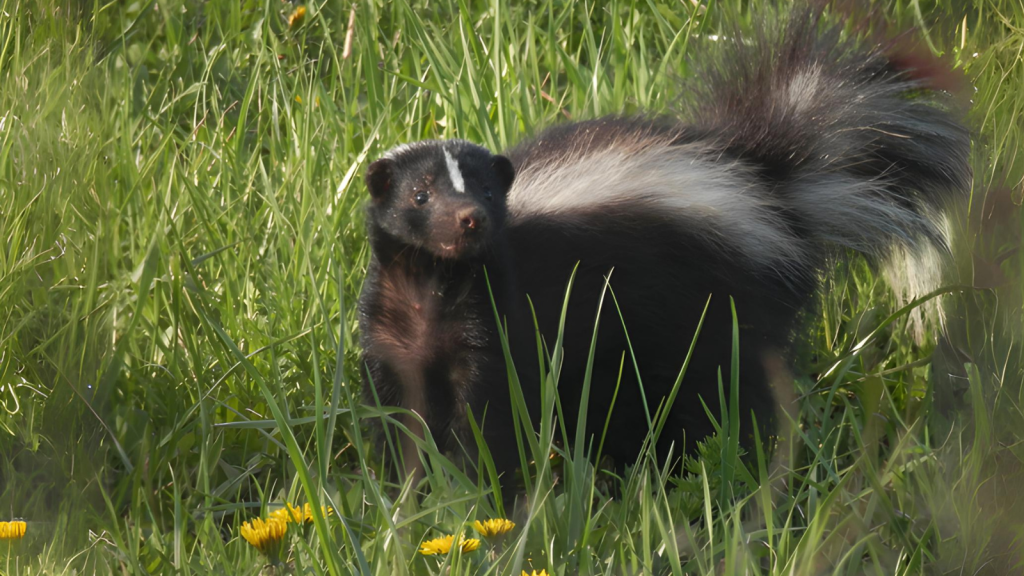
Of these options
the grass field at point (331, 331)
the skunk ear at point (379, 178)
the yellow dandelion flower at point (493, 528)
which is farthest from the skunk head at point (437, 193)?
the yellow dandelion flower at point (493, 528)

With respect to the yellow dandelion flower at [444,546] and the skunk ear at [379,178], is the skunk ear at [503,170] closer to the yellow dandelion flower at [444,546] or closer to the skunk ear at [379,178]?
the skunk ear at [379,178]

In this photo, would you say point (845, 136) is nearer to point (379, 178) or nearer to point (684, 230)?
point (684, 230)

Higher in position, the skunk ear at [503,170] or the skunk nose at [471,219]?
the skunk ear at [503,170]

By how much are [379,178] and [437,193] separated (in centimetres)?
22

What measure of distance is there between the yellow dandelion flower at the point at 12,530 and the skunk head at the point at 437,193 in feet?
5.22

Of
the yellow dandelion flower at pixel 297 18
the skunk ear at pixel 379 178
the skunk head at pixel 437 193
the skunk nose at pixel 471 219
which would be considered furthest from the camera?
the yellow dandelion flower at pixel 297 18

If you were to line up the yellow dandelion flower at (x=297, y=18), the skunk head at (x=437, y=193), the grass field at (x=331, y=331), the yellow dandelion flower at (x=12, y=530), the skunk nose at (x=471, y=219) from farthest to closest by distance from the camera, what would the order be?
1. the yellow dandelion flower at (x=297, y=18)
2. the skunk head at (x=437, y=193)
3. the skunk nose at (x=471, y=219)
4. the yellow dandelion flower at (x=12, y=530)
5. the grass field at (x=331, y=331)

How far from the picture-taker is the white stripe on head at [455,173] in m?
3.47

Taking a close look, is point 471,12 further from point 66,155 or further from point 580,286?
point 66,155

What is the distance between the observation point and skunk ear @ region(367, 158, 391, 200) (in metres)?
3.56

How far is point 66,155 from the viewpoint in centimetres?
151

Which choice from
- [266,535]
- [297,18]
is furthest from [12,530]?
[297,18]

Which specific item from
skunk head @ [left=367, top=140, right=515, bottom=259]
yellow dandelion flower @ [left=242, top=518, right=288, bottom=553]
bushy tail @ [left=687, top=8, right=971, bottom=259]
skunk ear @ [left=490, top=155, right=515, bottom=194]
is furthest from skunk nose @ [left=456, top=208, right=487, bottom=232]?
yellow dandelion flower @ [left=242, top=518, right=288, bottom=553]

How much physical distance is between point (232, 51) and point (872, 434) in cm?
390
